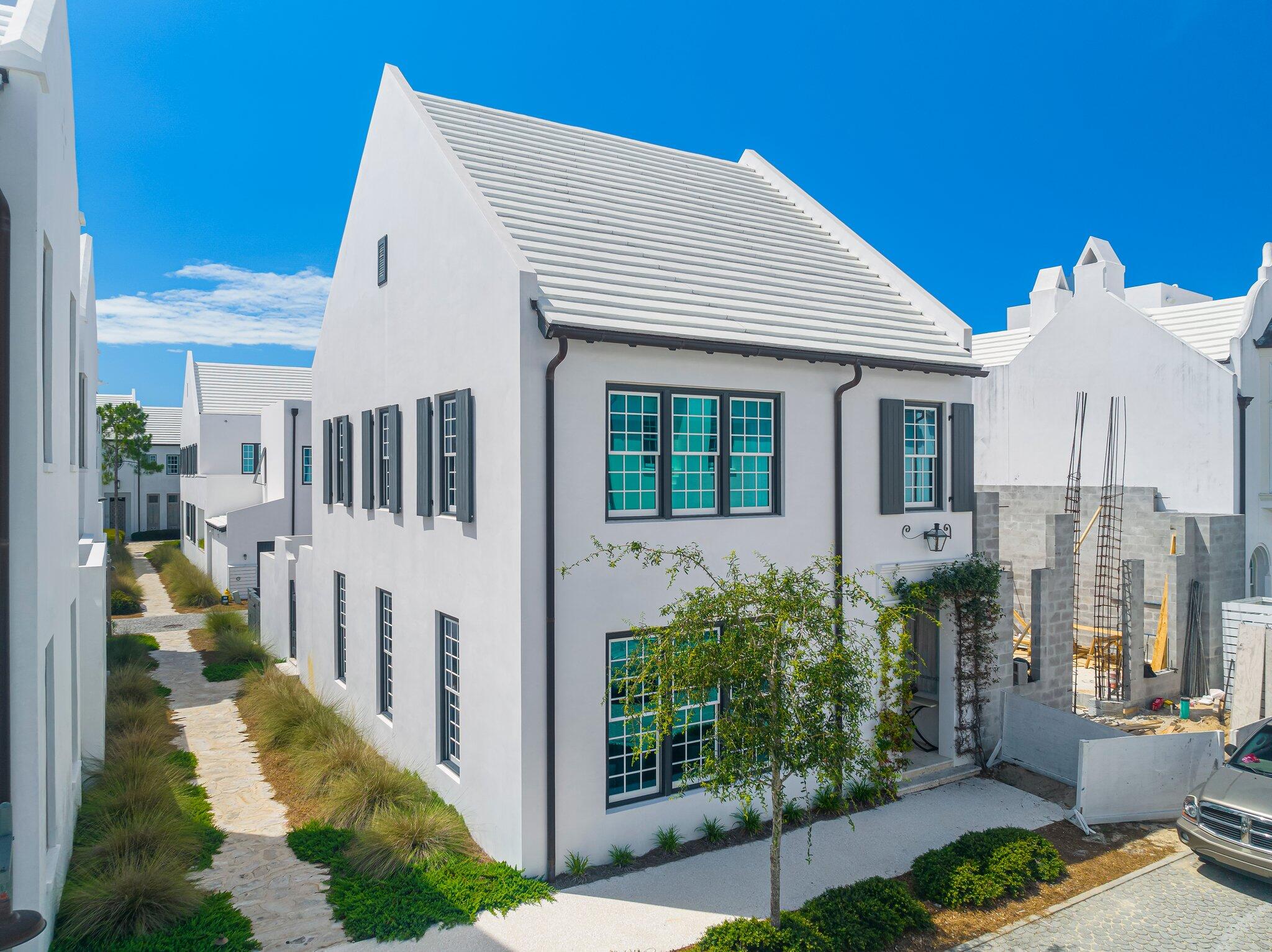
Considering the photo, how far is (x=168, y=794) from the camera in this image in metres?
12.0

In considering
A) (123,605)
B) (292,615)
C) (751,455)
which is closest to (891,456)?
(751,455)

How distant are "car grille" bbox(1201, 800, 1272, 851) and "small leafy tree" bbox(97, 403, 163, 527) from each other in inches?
2173

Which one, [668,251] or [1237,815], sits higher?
[668,251]

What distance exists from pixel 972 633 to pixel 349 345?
13.2 m

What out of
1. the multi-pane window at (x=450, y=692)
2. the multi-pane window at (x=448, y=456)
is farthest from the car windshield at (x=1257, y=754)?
the multi-pane window at (x=448, y=456)

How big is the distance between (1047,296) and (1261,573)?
1122cm

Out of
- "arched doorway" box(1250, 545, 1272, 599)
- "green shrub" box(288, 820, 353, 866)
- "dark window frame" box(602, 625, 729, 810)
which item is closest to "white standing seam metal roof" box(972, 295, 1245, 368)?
"arched doorway" box(1250, 545, 1272, 599)

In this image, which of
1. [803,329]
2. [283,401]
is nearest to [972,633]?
[803,329]

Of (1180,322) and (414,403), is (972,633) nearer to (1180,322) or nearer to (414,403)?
(414,403)

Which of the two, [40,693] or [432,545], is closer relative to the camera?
[40,693]

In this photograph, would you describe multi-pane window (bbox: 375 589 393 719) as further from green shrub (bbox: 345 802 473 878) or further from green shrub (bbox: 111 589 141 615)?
green shrub (bbox: 111 589 141 615)

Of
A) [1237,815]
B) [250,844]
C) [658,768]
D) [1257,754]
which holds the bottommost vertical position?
[250,844]

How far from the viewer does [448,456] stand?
41.5 feet

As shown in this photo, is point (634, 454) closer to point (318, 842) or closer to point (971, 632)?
point (318, 842)
